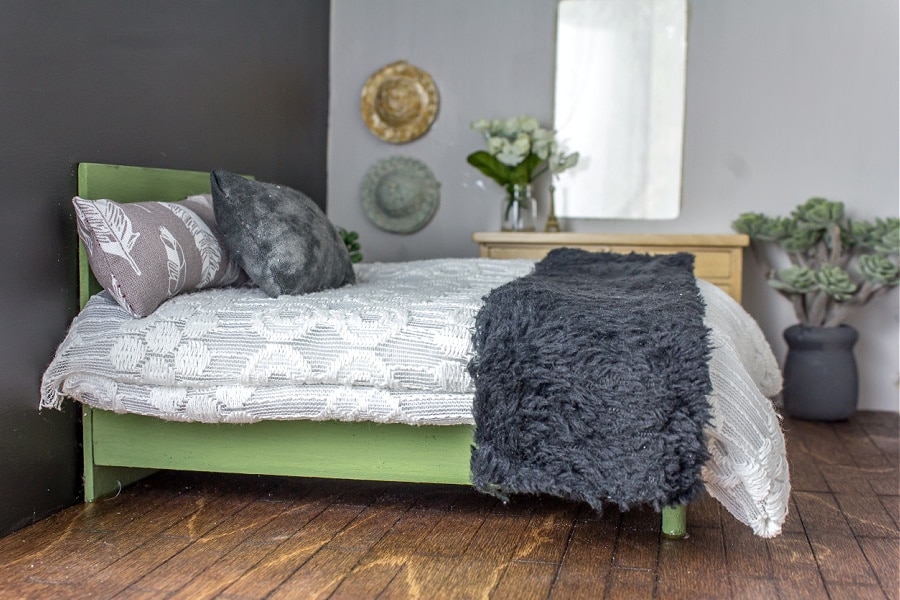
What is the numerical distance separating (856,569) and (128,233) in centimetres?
175

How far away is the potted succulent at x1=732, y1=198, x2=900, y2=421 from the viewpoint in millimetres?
3574

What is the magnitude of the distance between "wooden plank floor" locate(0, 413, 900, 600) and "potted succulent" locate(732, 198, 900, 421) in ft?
3.71

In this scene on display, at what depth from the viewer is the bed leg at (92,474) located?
229 centimetres

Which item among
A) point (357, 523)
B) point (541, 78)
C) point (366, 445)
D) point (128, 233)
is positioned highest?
point (541, 78)

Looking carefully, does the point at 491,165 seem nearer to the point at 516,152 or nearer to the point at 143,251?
the point at 516,152

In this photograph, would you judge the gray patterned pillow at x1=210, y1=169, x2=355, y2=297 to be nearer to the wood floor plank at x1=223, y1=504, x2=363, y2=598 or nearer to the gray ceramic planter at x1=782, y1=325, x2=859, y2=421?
the wood floor plank at x1=223, y1=504, x2=363, y2=598

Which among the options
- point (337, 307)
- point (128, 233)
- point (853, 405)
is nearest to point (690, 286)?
point (337, 307)

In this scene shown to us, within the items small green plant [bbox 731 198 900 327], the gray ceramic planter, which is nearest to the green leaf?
small green plant [bbox 731 198 900 327]

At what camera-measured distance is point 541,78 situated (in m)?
4.18

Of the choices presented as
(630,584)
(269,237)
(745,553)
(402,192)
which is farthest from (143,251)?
(402,192)

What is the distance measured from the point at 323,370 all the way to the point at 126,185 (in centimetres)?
86

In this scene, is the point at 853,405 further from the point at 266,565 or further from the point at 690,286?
the point at 266,565

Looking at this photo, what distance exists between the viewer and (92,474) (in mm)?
2299

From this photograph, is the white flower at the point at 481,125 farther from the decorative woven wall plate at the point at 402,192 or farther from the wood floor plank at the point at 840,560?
the wood floor plank at the point at 840,560
